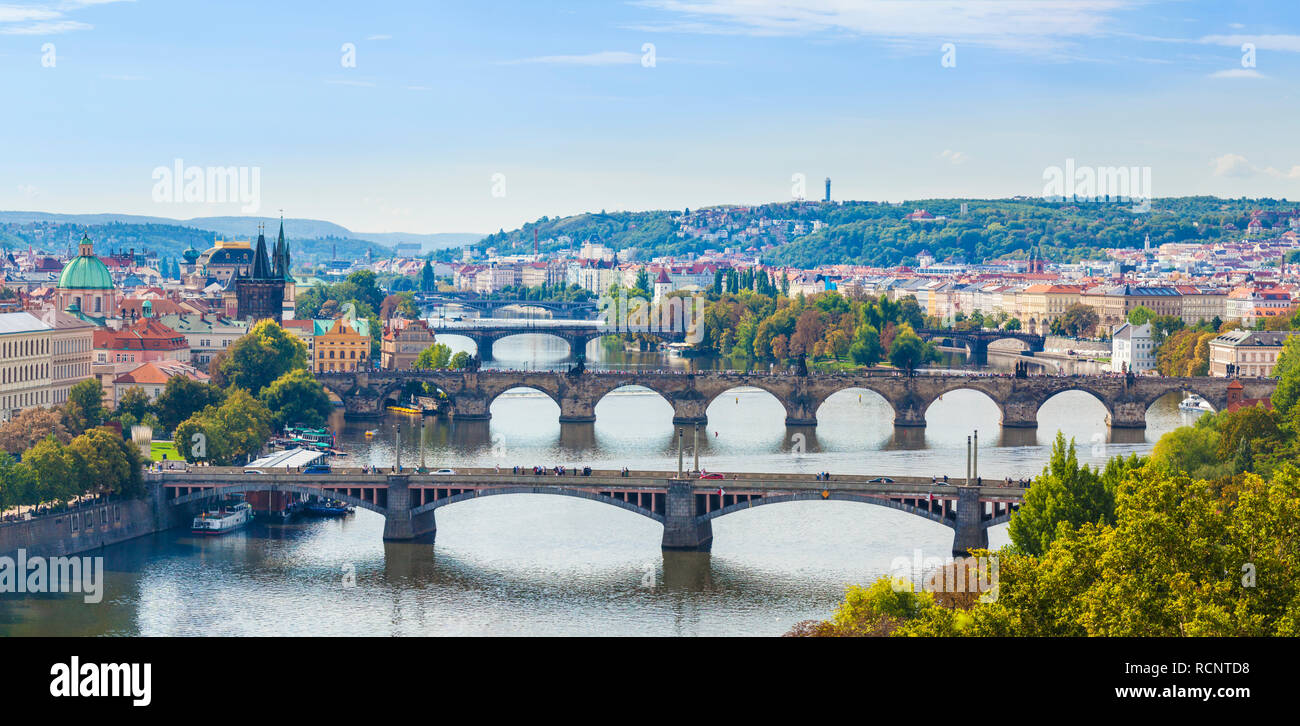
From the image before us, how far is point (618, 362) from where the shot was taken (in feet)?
293

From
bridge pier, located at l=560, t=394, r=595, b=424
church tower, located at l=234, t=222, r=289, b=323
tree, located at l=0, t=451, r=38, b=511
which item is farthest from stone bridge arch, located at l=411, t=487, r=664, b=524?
church tower, located at l=234, t=222, r=289, b=323

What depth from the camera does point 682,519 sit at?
35812mm

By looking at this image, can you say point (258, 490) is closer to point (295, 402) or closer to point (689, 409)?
point (295, 402)

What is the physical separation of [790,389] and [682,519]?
90.8 feet

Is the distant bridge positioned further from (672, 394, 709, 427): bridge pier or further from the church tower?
(672, 394, 709, 427): bridge pier

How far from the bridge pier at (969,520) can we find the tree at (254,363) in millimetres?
28169

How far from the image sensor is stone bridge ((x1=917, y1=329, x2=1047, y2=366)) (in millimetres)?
96088

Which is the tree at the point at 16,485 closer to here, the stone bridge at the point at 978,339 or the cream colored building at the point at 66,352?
the cream colored building at the point at 66,352

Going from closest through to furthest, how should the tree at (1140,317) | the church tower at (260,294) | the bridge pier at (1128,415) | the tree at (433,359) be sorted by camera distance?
the bridge pier at (1128,415) → the tree at (433,359) → the church tower at (260,294) → the tree at (1140,317)

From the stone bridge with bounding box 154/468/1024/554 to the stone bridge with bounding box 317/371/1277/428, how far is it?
24893 millimetres

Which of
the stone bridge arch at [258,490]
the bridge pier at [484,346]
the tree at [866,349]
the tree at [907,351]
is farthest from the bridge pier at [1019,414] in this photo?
the bridge pier at [484,346]

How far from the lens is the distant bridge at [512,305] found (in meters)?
147
